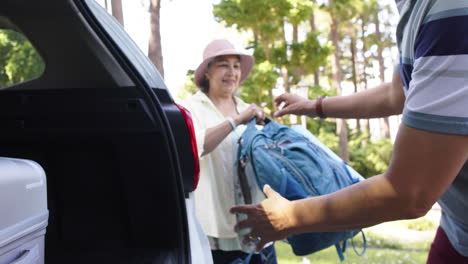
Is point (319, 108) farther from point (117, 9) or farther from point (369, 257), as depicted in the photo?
point (117, 9)

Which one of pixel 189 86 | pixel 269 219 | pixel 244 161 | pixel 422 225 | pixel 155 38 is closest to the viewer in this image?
pixel 269 219

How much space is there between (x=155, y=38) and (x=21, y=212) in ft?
20.0

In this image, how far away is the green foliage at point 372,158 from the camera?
14745mm

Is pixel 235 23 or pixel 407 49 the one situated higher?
pixel 235 23

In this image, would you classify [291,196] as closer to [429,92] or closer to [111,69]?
[111,69]

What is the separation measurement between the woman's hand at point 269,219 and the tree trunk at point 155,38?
17.8 ft

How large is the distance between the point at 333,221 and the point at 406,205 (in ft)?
0.69

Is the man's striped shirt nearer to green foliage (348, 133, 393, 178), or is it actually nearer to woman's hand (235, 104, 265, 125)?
woman's hand (235, 104, 265, 125)

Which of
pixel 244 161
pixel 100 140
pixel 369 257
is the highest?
pixel 100 140

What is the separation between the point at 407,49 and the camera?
1138 mm

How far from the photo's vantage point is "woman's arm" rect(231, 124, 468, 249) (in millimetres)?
963

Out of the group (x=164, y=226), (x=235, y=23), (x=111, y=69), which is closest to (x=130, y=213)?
(x=164, y=226)

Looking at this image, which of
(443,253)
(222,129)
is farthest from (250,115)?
(443,253)

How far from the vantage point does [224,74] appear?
309 cm
